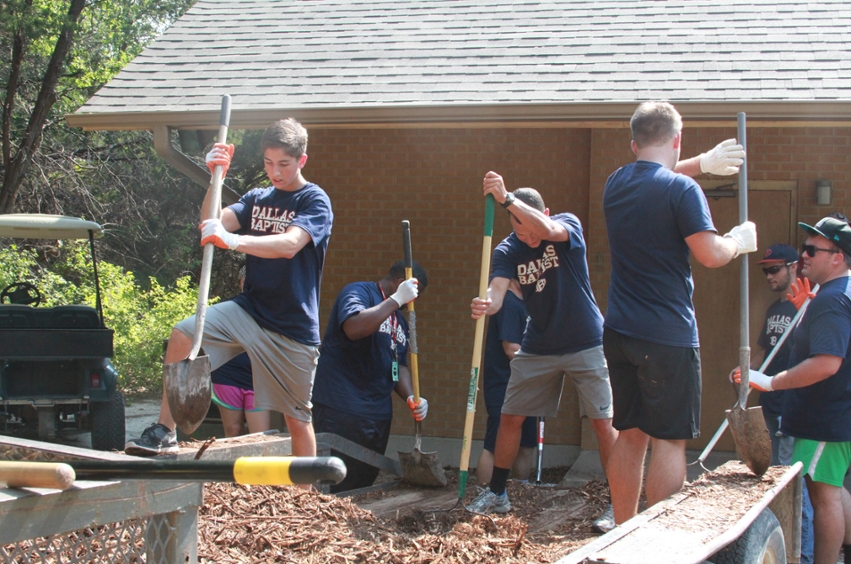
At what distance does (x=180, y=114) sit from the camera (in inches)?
293

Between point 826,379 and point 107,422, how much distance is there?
656 centimetres

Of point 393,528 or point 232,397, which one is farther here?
point 232,397

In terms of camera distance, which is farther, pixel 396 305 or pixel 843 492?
pixel 396 305

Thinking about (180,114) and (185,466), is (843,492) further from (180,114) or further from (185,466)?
(180,114)

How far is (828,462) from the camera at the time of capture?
4461 mm

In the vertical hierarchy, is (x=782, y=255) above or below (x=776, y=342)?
above

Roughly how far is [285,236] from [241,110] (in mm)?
3473

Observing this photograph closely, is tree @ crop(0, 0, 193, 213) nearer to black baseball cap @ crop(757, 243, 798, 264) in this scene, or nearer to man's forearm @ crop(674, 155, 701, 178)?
black baseball cap @ crop(757, 243, 798, 264)

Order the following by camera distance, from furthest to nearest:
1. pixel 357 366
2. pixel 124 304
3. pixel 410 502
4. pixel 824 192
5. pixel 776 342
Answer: pixel 124 304 → pixel 824 192 → pixel 357 366 → pixel 776 342 → pixel 410 502

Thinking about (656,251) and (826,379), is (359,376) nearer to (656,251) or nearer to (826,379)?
(656,251)

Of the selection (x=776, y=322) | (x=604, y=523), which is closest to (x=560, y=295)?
(x=604, y=523)

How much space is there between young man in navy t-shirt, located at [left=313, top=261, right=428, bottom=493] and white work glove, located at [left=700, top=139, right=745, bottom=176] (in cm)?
258

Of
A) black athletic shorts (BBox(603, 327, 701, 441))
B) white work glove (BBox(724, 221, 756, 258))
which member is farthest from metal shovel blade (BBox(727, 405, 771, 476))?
white work glove (BBox(724, 221, 756, 258))

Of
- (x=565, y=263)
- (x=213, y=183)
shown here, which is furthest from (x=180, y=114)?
(x=565, y=263)
